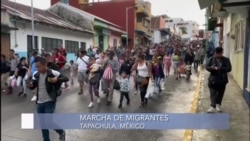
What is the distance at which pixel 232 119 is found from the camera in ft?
25.5

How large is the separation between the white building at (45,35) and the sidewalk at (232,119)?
7543 mm

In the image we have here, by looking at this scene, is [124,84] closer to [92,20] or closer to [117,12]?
[92,20]

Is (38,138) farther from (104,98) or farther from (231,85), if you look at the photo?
(231,85)

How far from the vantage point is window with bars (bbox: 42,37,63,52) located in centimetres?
2259

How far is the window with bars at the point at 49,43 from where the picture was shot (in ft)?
74.1

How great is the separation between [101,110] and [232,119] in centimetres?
328

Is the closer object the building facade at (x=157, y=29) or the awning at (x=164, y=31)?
the building facade at (x=157, y=29)

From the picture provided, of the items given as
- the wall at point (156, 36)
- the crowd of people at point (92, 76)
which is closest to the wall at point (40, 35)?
the crowd of people at point (92, 76)

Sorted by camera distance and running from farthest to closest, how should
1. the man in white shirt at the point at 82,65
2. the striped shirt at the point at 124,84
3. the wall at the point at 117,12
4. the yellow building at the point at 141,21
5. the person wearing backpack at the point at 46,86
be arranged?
the yellow building at the point at 141,21 < the wall at the point at 117,12 < the man in white shirt at the point at 82,65 < the striped shirt at the point at 124,84 < the person wearing backpack at the point at 46,86

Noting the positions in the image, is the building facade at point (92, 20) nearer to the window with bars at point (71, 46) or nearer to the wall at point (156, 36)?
the window with bars at point (71, 46)

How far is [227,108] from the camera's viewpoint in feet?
29.8

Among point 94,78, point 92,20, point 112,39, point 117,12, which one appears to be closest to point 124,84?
point 94,78

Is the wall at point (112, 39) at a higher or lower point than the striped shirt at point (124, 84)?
higher

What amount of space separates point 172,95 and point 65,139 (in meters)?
6.12
